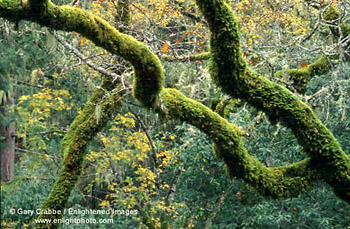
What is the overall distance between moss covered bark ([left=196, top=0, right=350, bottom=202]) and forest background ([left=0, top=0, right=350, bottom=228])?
3.10ft

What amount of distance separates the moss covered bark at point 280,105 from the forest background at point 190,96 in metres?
0.94

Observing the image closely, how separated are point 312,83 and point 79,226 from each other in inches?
212

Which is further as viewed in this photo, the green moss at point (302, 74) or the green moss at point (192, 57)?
the green moss at point (192, 57)

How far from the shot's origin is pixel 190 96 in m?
6.89

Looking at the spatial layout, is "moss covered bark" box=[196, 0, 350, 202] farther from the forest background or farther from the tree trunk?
the tree trunk

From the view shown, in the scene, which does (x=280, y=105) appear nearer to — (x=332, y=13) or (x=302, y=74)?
(x=302, y=74)

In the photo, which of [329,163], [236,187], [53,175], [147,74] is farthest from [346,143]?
[53,175]

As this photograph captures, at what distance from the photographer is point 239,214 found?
854 cm

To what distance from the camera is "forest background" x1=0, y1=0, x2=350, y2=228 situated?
20.0ft

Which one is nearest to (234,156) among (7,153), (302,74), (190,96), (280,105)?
(280,105)

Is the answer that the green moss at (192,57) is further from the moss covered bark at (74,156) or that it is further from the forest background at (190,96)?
the moss covered bark at (74,156)

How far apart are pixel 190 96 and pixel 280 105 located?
8.97 ft

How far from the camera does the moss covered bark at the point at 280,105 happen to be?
3.95 metres

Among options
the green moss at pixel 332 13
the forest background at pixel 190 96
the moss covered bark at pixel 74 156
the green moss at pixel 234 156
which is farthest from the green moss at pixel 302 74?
the moss covered bark at pixel 74 156
